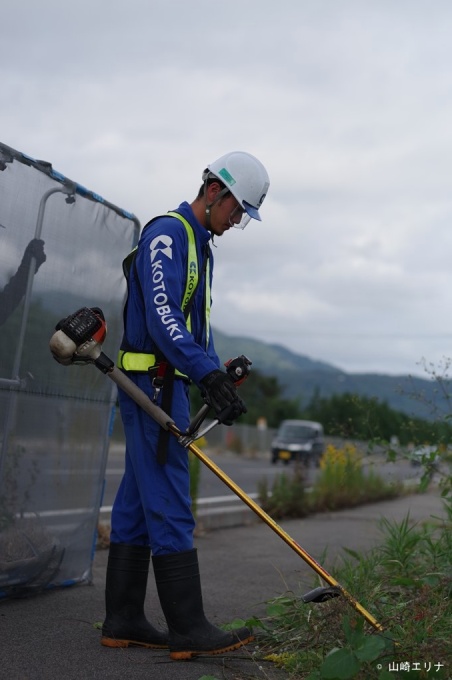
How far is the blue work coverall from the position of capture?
4.46 m

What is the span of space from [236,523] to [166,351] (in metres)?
6.95

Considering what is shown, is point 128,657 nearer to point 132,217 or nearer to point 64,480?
point 64,480

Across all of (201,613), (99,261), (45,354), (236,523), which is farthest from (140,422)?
(236,523)

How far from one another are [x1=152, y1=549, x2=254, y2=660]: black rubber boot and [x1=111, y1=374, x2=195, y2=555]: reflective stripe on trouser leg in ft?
0.20

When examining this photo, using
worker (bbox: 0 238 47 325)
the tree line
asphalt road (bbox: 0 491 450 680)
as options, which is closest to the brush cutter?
asphalt road (bbox: 0 491 450 680)

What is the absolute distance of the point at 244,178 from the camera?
4.82 metres

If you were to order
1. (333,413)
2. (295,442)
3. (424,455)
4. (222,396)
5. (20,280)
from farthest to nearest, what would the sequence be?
(295,442), (333,413), (424,455), (20,280), (222,396)

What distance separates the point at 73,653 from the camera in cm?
444

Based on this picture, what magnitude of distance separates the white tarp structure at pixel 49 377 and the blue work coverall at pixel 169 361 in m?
0.77

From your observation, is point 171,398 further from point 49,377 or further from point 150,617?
point 150,617

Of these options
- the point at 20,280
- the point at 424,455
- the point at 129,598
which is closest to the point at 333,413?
the point at 424,455

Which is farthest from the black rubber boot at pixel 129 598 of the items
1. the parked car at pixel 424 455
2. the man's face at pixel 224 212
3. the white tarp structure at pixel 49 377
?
the parked car at pixel 424 455

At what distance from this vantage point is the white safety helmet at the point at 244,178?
481 centimetres

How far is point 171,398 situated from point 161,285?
19.6 inches
